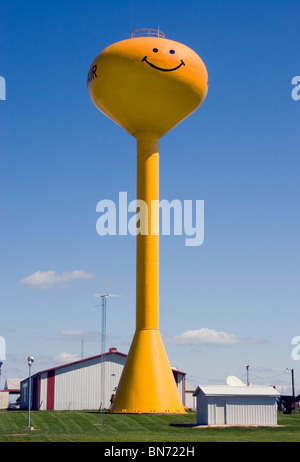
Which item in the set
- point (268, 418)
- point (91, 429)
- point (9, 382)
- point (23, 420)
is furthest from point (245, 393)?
point (9, 382)

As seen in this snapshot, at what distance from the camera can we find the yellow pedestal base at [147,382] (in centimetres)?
3581

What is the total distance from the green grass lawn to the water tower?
→ 154cm

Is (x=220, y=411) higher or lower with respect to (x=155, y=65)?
lower

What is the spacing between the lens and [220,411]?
3397 centimetres

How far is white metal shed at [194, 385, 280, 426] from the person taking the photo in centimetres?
3384

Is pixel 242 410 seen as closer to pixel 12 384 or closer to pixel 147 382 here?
pixel 147 382

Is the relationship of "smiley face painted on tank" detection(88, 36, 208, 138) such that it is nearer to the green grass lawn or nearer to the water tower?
the water tower

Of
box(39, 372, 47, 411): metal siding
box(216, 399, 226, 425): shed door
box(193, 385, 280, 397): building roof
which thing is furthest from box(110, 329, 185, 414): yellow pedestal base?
box(39, 372, 47, 411): metal siding

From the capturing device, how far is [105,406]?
5050 centimetres

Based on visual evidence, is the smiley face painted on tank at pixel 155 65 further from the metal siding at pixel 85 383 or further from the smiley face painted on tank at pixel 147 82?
the metal siding at pixel 85 383

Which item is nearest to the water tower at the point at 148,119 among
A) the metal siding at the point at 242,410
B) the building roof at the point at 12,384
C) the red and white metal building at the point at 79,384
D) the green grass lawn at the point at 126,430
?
the green grass lawn at the point at 126,430

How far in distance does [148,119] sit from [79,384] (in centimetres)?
2250

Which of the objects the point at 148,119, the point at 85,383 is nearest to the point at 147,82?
the point at 148,119

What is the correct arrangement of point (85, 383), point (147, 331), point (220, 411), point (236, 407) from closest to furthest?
point (220, 411) < point (236, 407) < point (147, 331) < point (85, 383)
